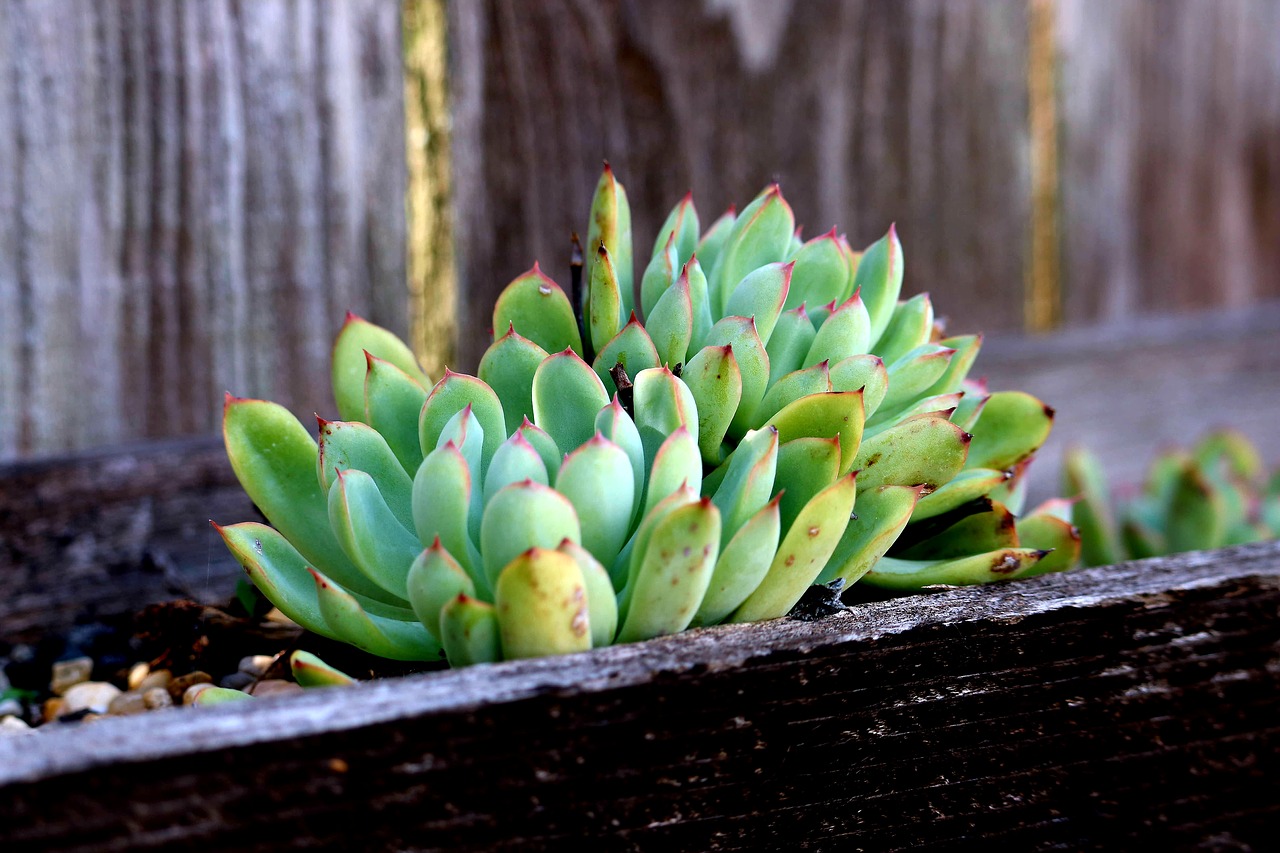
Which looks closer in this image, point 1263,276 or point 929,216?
point 929,216

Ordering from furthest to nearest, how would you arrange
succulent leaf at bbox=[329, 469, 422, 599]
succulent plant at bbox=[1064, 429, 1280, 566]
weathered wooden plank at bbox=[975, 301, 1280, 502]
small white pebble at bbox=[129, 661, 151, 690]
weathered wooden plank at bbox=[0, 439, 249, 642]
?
weathered wooden plank at bbox=[975, 301, 1280, 502], succulent plant at bbox=[1064, 429, 1280, 566], weathered wooden plank at bbox=[0, 439, 249, 642], small white pebble at bbox=[129, 661, 151, 690], succulent leaf at bbox=[329, 469, 422, 599]

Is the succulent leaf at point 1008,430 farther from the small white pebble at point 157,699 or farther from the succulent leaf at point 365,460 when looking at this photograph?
the small white pebble at point 157,699

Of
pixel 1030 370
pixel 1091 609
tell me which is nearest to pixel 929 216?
pixel 1030 370

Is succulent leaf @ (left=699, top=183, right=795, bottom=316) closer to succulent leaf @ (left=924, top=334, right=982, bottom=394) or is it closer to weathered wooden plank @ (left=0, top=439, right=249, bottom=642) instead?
succulent leaf @ (left=924, top=334, right=982, bottom=394)

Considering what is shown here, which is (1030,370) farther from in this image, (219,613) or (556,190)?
(219,613)

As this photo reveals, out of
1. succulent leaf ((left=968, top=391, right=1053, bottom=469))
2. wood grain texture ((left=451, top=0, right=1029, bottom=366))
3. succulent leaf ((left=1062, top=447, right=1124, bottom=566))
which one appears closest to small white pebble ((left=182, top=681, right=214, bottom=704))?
succulent leaf ((left=968, top=391, right=1053, bottom=469))

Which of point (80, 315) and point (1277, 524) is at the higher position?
point (80, 315)
